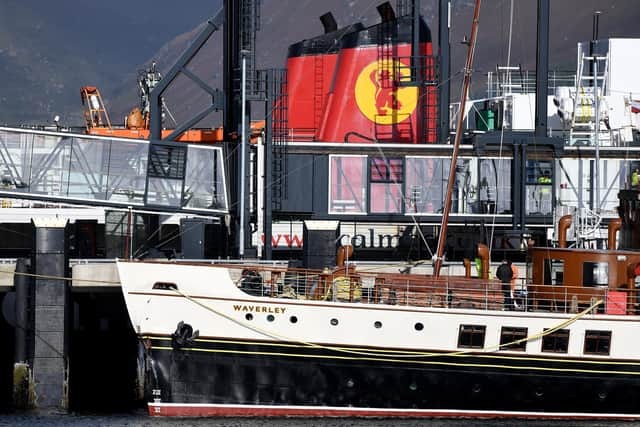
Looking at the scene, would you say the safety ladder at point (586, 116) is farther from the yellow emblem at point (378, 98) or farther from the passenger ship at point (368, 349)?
the passenger ship at point (368, 349)

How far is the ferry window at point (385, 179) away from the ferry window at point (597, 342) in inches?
582

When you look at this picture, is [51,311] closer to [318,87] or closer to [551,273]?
[551,273]

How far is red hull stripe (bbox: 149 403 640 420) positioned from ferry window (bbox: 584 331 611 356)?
1.76 metres

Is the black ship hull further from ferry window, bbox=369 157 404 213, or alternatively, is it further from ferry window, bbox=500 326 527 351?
ferry window, bbox=369 157 404 213

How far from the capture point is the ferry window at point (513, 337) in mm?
34812

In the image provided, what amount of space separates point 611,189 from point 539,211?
2.94 meters

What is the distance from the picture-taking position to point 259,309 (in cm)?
3444

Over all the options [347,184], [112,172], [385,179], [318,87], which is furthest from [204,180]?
[318,87]

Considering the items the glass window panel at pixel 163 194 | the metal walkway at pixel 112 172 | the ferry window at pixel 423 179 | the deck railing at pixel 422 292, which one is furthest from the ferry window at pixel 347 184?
the deck railing at pixel 422 292

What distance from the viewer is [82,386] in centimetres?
4178

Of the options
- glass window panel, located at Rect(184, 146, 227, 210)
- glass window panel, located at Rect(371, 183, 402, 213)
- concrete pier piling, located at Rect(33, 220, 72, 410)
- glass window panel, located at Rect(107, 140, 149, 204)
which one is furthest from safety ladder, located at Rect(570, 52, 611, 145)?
concrete pier piling, located at Rect(33, 220, 72, 410)

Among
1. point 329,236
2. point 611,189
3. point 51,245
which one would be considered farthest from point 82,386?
point 611,189

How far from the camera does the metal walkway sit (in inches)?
1812

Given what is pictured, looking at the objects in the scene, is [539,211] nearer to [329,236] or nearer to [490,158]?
[490,158]
